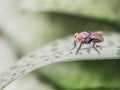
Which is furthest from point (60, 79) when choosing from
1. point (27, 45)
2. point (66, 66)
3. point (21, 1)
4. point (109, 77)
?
point (21, 1)

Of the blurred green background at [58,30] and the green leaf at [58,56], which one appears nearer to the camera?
the green leaf at [58,56]

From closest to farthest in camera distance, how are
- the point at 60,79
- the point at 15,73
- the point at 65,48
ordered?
the point at 15,73 → the point at 65,48 → the point at 60,79

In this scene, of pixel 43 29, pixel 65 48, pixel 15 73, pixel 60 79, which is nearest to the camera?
pixel 15 73

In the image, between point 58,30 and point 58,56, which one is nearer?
point 58,56

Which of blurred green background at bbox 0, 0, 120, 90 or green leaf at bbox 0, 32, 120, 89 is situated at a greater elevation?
blurred green background at bbox 0, 0, 120, 90

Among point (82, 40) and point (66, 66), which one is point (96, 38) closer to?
point (82, 40)
